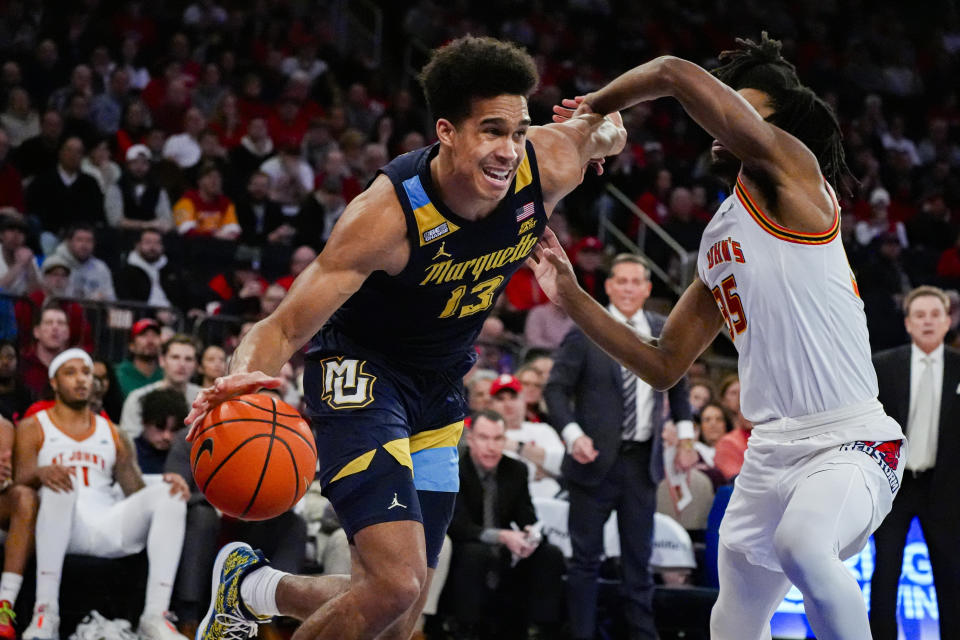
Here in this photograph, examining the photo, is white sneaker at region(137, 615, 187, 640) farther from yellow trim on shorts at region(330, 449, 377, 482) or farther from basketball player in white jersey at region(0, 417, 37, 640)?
yellow trim on shorts at region(330, 449, 377, 482)

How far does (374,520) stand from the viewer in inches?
167

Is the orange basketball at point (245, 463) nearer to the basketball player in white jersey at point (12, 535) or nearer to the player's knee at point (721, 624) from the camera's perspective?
the player's knee at point (721, 624)

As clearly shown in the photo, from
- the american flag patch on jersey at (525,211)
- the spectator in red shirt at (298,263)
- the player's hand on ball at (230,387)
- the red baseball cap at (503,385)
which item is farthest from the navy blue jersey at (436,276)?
the spectator in red shirt at (298,263)

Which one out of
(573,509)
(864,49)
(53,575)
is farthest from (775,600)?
(864,49)

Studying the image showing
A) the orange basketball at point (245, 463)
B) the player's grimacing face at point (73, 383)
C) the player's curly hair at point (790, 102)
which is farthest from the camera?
the player's grimacing face at point (73, 383)

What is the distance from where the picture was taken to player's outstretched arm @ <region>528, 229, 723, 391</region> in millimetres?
4754

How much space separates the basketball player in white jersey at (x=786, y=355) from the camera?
13.1ft

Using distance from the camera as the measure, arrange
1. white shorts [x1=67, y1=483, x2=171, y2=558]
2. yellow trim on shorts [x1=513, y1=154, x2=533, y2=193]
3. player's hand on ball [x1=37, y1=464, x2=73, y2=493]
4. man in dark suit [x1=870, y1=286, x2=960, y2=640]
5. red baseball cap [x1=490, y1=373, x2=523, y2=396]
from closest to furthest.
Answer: yellow trim on shorts [x1=513, y1=154, x2=533, y2=193] < player's hand on ball [x1=37, y1=464, x2=73, y2=493] < white shorts [x1=67, y1=483, x2=171, y2=558] < man in dark suit [x1=870, y1=286, x2=960, y2=640] < red baseball cap [x1=490, y1=373, x2=523, y2=396]

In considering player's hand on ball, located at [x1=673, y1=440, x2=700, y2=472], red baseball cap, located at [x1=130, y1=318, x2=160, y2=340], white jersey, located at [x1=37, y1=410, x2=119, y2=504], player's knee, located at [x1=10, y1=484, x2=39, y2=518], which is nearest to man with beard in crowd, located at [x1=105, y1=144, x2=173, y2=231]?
red baseball cap, located at [x1=130, y1=318, x2=160, y2=340]

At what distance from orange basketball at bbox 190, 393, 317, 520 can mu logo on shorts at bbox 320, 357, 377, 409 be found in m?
0.34

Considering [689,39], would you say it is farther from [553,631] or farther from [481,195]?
[481,195]

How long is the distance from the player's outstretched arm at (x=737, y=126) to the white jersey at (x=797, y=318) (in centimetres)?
18

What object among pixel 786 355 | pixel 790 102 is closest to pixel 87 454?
pixel 786 355

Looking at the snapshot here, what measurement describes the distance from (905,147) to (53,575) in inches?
585
